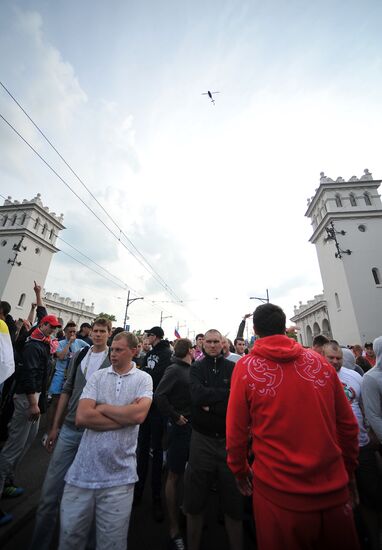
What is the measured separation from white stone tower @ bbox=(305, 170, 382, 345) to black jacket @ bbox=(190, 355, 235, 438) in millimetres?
23363

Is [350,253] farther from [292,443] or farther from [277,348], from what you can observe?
[292,443]

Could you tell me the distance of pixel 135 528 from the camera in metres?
3.15

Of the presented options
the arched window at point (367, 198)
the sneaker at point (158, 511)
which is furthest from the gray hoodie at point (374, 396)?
the arched window at point (367, 198)

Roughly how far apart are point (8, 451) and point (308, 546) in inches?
149

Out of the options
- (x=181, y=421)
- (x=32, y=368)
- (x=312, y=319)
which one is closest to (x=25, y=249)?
(x=32, y=368)

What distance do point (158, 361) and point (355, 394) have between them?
3227 millimetres

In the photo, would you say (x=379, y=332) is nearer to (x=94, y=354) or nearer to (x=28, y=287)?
(x=94, y=354)

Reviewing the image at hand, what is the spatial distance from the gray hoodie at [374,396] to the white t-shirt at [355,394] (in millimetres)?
390

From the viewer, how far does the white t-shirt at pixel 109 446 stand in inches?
80.2

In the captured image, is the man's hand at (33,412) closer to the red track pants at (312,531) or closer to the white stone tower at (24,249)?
the red track pants at (312,531)

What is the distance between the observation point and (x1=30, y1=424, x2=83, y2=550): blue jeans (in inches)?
93.8

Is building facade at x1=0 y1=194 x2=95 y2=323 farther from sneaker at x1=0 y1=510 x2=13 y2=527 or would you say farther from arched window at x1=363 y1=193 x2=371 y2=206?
arched window at x1=363 y1=193 x2=371 y2=206

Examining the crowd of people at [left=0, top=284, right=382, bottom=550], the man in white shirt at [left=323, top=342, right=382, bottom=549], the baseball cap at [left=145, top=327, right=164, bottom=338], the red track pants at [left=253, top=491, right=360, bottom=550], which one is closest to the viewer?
the red track pants at [left=253, top=491, right=360, bottom=550]

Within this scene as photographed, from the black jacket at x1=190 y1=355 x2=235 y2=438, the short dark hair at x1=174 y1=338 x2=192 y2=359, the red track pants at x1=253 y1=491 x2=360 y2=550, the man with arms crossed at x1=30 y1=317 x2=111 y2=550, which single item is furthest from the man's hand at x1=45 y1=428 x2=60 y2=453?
the red track pants at x1=253 y1=491 x2=360 y2=550
